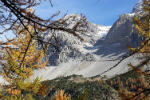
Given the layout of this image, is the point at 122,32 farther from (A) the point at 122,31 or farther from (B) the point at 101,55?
(B) the point at 101,55

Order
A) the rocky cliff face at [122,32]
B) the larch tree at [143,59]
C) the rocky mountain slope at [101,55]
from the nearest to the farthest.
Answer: the larch tree at [143,59] → the rocky mountain slope at [101,55] → the rocky cliff face at [122,32]

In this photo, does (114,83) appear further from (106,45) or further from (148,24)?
(106,45)

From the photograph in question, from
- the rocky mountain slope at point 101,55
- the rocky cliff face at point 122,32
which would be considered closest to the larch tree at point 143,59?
the rocky mountain slope at point 101,55

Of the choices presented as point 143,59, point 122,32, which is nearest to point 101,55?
point 122,32

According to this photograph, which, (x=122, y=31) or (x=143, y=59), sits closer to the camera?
(x=143, y=59)

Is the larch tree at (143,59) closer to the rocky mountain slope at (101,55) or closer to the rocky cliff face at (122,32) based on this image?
the rocky mountain slope at (101,55)

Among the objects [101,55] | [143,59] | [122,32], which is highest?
[122,32]

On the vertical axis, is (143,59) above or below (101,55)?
below

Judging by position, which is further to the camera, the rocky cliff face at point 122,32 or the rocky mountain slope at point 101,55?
the rocky cliff face at point 122,32

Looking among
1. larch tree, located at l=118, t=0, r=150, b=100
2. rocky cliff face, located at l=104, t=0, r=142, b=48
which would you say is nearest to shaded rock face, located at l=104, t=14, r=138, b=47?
rocky cliff face, located at l=104, t=0, r=142, b=48

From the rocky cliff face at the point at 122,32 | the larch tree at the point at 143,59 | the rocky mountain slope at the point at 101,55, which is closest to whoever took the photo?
the larch tree at the point at 143,59

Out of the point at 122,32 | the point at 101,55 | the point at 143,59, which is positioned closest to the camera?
the point at 143,59

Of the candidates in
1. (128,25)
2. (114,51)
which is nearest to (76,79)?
(114,51)

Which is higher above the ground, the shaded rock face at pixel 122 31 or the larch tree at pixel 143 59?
the shaded rock face at pixel 122 31
